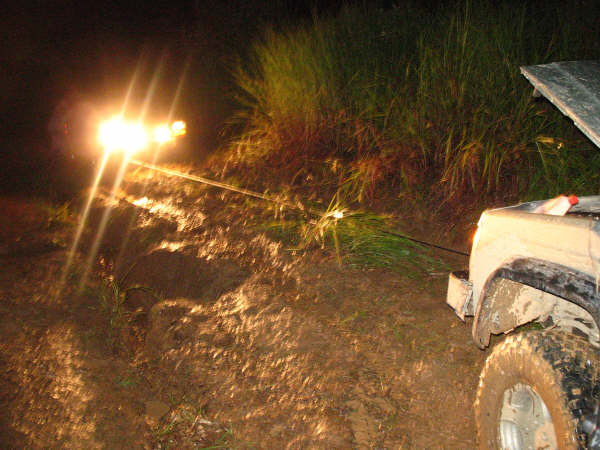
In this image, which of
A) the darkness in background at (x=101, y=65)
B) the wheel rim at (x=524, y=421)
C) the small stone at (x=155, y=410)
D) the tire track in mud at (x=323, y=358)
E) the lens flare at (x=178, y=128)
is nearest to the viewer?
the wheel rim at (x=524, y=421)

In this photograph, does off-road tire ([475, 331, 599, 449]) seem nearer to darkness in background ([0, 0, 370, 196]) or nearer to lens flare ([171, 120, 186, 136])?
darkness in background ([0, 0, 370, 196])

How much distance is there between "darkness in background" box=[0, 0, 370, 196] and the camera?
850 cm

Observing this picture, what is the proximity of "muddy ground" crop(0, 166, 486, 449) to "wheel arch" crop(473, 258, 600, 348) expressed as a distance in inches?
28.0

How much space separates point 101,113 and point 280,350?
8374 millimetres

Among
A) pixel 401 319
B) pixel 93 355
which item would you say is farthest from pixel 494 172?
pixel 93 355

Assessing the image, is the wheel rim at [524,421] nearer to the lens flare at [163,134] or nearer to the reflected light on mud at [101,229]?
the reflected light on mud at [101,229]

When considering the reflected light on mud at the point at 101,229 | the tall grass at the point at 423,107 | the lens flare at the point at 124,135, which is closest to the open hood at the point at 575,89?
the tall grass at the point at 423,107

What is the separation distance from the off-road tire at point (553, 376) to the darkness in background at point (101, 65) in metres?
5.85

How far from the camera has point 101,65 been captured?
48.1 feet

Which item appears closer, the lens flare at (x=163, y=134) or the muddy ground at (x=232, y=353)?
the muddy ground at (x=232, y=353)

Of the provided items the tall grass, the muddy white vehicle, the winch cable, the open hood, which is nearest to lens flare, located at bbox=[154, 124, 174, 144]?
the winch cable

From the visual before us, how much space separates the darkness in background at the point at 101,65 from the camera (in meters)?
8.50

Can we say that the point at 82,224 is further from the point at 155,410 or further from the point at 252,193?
the point at 155,410

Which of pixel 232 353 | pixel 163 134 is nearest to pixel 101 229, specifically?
pixel 163 134
